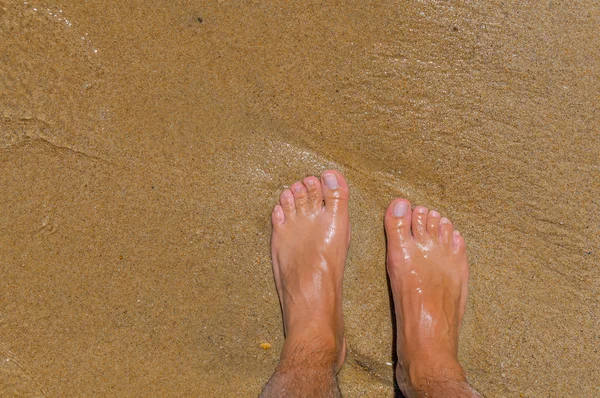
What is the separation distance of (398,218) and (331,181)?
0.38m

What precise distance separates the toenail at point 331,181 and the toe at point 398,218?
29 centimetres

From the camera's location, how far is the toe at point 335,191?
2086 mm

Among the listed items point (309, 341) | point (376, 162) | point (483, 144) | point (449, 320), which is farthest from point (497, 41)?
point (309, 341)

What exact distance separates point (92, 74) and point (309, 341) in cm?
161

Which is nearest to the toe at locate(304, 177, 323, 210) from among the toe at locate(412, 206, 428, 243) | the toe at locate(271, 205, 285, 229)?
the toe at locate(271, 205, 285, 229)

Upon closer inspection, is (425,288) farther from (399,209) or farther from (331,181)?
(331,181)

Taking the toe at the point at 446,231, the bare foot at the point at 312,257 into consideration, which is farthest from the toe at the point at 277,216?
the toe at the point at 446,231

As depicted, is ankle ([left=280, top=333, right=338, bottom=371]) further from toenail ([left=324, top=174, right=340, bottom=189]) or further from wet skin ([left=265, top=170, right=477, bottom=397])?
toenail ([left=324, top=174, right=340, bottom=189])

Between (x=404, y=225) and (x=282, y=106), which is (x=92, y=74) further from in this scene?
(x=404, y=225)

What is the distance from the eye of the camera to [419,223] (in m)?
2.17

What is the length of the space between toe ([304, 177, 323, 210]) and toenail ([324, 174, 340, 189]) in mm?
58

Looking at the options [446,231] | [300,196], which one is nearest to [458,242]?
[446,231]

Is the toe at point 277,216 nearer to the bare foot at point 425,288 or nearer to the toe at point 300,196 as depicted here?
the toe at point 300,196

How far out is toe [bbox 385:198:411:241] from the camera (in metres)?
2.10
